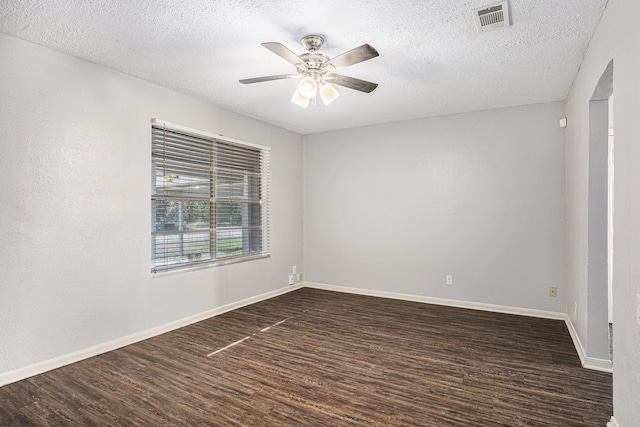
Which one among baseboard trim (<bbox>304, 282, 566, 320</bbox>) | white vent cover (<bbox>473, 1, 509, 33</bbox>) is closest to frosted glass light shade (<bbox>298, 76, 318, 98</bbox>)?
white vent cover (<bbox>473, 1, 509, 33</bbox>)

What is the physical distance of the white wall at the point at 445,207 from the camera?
426 cm

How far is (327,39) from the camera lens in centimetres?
269

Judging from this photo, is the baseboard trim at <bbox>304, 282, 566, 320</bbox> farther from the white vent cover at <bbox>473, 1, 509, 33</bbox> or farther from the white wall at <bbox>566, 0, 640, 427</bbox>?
the white vent cover at <bbox>473, 1, 509, 33</bbox>

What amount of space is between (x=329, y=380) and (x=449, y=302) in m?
2.70

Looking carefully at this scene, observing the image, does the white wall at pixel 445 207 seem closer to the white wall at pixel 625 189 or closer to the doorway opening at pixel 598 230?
the doorway opening at pixel 598 230

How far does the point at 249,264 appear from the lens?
15.8 ft

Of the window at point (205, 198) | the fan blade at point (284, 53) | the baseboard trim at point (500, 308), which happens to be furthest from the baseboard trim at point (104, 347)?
the fan blade at point (284, 53)

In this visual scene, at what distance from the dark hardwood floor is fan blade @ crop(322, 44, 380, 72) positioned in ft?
7.60

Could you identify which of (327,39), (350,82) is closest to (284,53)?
(327,39)

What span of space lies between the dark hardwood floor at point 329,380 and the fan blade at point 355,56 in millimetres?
2317

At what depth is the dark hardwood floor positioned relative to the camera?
7.18 feet

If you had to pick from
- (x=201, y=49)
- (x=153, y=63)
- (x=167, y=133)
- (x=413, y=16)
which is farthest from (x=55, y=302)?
(x=413, y=16)

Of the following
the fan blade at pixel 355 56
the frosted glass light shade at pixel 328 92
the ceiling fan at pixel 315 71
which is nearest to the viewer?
the fan blade at pixel 355 56

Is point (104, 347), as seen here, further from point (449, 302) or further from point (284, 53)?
point (449, 302)
